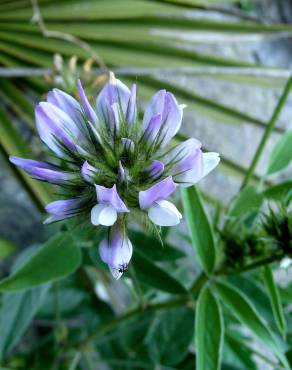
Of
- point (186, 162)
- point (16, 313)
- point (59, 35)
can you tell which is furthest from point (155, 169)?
point (59, 35)

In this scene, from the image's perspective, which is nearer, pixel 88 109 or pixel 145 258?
pixel 88 109

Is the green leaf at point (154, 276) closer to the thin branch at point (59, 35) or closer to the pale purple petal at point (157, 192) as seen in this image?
the pale purple petal at point (157, 192)

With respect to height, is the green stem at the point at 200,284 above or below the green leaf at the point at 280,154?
below

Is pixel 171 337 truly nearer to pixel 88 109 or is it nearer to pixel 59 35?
pixel 88 109

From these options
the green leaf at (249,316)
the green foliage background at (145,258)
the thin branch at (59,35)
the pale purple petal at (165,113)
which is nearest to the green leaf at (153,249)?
the green foliage background at (145,258)

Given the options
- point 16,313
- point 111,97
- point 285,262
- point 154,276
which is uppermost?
point 111,97

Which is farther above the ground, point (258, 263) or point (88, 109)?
point (88, 109)
